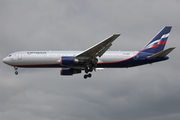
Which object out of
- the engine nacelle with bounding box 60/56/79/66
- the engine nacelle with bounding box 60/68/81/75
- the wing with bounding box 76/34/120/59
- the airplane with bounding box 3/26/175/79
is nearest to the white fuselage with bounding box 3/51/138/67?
the airplane with bounding box 3/26/175/79

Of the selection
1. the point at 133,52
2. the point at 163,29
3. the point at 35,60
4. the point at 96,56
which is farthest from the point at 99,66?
the point at 163,29

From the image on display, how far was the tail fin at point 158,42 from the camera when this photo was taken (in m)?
52.6

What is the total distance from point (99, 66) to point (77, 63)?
162 inches

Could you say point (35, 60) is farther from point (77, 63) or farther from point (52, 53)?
point (77, 63)

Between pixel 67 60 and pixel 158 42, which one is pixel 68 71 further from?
pixel 158 42

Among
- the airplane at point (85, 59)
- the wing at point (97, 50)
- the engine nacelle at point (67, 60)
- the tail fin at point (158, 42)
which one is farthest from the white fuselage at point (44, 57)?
the tail fin at point (158, 42)

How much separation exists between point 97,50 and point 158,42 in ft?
41.5

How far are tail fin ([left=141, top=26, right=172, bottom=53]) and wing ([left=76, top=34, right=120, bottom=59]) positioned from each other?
919 centimetres

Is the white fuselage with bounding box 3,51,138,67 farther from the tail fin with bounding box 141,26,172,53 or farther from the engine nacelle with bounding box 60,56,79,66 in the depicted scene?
the tail fin with bounding box 141,26,172,53

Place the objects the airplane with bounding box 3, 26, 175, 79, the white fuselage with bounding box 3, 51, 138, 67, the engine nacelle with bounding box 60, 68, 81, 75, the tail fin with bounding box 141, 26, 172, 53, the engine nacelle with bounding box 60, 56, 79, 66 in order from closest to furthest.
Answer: the engine nacelle with bounding box 60, 56, 79, 66, the airplane with bounding box 3, 26, 175, 79, the white fuselage with bounding box 3, 51, 138, 67, the tail fin with bounding box 141, 26, 172, 53, the engine nacelle with bounding box 60, 68, 81, 75

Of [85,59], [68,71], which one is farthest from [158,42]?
[68,71]

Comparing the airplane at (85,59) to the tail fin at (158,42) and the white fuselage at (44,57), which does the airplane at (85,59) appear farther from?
the tail fin at (158,42)

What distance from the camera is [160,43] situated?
53.3m

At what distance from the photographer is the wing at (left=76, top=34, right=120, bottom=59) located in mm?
44344
